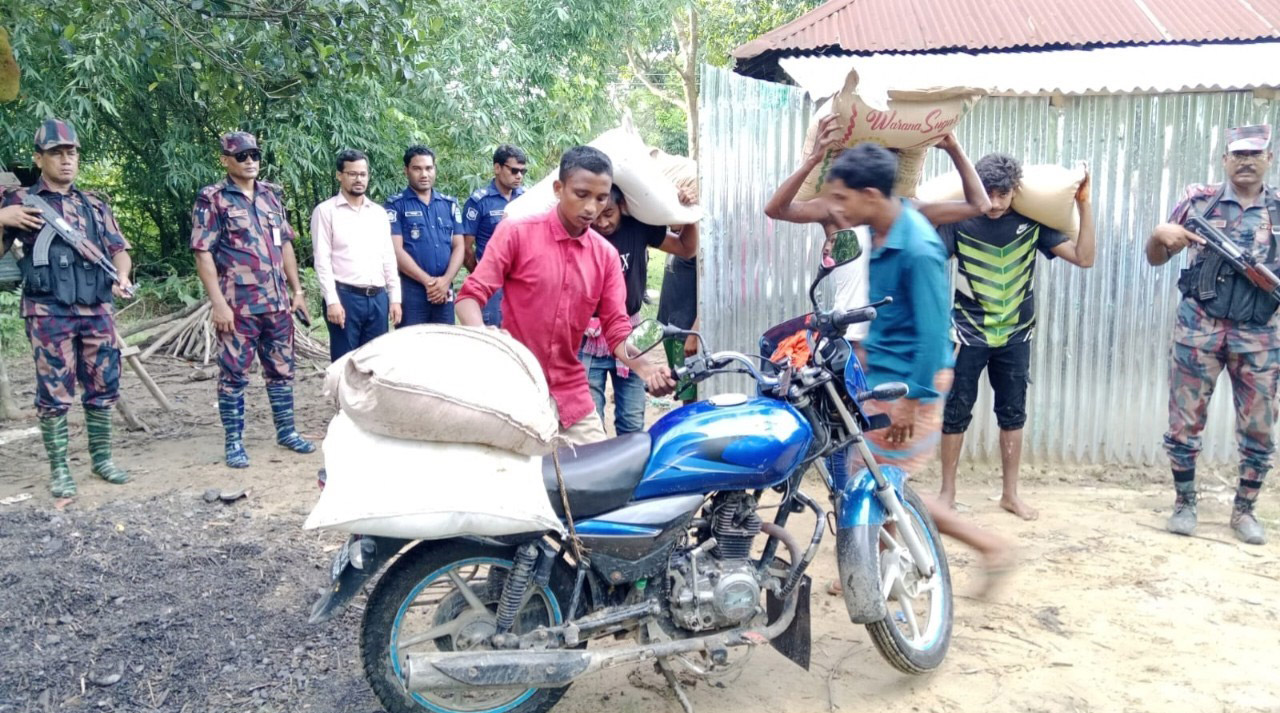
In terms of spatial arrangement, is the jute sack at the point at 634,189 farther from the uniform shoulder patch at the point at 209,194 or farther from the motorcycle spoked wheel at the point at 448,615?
the uniform shoulder patch at the point at 209,194

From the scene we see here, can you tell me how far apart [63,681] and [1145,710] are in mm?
3733

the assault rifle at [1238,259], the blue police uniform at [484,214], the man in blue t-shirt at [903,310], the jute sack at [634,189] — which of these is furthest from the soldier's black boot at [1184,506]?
the blue police uniform at [484,214]

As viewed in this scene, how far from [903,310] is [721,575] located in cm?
114

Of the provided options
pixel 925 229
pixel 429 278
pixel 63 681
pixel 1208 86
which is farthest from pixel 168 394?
pixel 1208 86

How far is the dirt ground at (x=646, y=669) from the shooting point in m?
3.28

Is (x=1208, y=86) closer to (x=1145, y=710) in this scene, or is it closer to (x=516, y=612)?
(x=1145, y=710)

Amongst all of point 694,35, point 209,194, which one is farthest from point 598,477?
point 694,35

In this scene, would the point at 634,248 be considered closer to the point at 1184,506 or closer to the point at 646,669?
the point at 646,669

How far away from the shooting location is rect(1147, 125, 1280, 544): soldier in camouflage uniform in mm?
4719

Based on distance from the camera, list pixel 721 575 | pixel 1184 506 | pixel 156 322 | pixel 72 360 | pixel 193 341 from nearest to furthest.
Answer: pixel 721 575
pixel 1184 506
pixel 72 360
pixel 193 341
pixel 156 322

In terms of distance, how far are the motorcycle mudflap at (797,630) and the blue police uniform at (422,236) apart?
13.9 feet

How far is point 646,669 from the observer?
350 centimetres

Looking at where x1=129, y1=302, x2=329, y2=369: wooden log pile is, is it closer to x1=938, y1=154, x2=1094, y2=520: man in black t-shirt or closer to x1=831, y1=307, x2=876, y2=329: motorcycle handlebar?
x1=938, y1=154, x2=1094, y2=520: man in black t-shirt

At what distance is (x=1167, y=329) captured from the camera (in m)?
5.96
